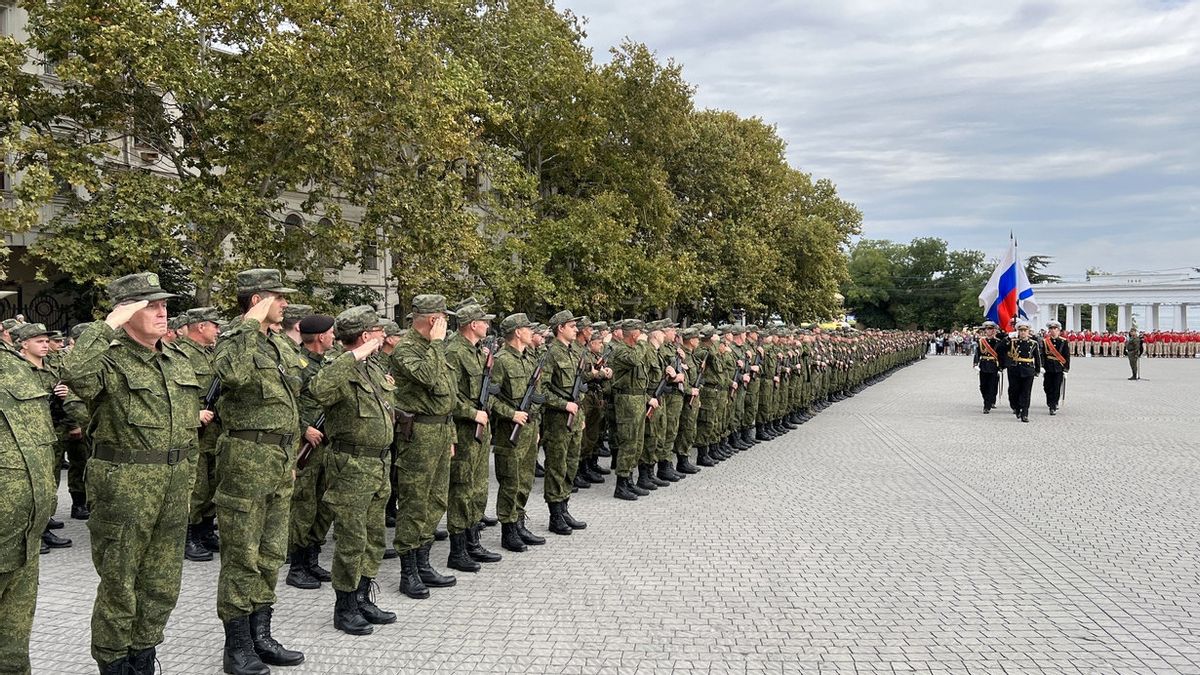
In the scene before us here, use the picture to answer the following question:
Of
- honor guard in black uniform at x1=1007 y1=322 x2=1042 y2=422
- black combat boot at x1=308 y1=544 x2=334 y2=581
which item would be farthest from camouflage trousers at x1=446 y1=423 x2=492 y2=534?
honor guard in black uniform at x1=1007 y1=322 x2=1042 y2=422

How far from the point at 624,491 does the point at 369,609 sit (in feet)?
16.1

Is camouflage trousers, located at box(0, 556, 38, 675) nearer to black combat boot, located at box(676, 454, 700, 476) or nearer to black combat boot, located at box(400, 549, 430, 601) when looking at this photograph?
black combat boot, located at box(400, 549, 430, 601)

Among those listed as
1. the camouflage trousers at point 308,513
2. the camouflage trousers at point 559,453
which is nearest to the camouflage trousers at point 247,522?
the camouflage trousers at point 308,513

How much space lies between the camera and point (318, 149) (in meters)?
17.8

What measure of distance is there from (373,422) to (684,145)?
96.2 ft

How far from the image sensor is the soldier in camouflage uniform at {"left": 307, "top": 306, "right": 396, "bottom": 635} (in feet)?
18.7

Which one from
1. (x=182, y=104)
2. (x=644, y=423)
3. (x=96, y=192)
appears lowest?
(x=644, y=423)

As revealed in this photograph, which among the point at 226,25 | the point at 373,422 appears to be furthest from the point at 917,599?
the point at 226,25

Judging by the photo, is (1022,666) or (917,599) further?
(917,599)

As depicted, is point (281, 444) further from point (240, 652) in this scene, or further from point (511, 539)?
point (511, 539)

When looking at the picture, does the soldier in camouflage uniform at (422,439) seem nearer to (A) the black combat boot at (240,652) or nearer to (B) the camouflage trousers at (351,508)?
(B) the camouflage trousers at (351,508)

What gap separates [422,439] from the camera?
6.52 metres

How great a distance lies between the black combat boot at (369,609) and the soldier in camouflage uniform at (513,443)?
2.04 m

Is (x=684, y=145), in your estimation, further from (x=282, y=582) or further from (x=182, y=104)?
(x=282, y=582)
